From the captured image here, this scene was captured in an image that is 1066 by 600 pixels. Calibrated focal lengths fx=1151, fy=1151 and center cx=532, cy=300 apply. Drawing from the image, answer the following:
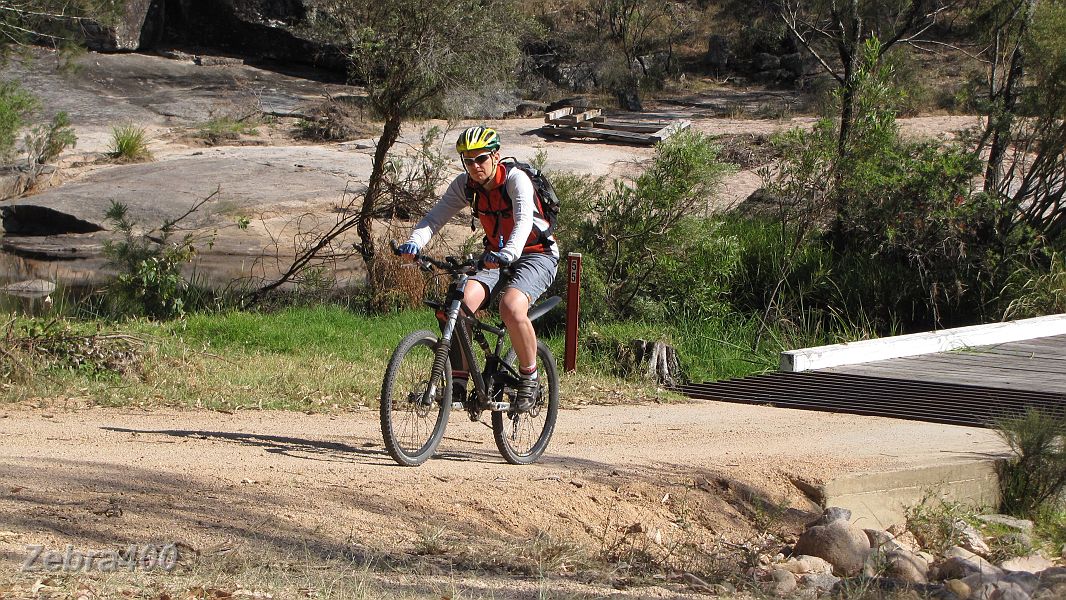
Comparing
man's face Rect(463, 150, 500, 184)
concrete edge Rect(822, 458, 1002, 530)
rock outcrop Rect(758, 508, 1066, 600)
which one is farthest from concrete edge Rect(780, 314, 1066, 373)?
man's face Rect(463, 150, 500, 184)

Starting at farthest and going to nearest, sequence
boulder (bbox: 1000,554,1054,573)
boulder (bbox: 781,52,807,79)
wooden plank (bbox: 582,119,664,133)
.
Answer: boulder (bbox: 781,52,807,79)
wooden plank (bbox: 582,119,664,133)
boulder (bbox: 1000,554,1054,573)

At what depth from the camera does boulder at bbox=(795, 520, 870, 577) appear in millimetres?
6008

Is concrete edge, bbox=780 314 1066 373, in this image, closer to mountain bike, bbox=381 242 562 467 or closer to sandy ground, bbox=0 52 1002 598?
sandy ground, bbox=0 52 1002 598

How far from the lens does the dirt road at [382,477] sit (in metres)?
5.23

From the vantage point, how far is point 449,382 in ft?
20.6

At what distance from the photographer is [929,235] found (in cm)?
1450

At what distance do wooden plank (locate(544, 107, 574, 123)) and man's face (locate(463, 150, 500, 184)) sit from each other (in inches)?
887

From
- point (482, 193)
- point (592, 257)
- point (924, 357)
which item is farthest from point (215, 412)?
point (924, 357)

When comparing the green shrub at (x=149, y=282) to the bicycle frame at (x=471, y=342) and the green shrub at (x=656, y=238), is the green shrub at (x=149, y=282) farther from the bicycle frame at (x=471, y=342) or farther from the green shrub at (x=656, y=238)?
the bicycle frame at (x=471, y=342)

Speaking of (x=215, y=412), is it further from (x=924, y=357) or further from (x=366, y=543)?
(x=924, y=357)

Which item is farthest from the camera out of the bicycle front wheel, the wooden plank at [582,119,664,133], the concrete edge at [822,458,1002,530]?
the wooden plank at [582,119,664,133]

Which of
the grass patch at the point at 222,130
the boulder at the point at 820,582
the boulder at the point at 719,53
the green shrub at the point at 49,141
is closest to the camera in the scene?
the boulder at the point at 820,582

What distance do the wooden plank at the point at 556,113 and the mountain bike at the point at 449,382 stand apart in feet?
73.0

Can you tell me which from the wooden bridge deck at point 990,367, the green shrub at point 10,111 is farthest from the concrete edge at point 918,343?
the green shrub at point 10,111
